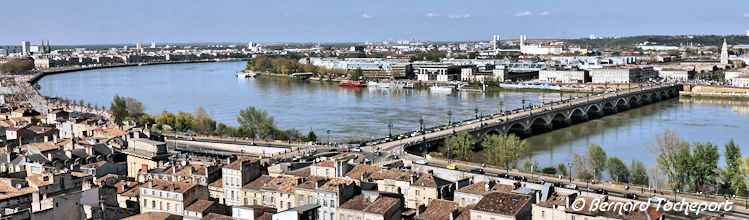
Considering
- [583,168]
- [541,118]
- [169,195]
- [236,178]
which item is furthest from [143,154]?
[541,118]

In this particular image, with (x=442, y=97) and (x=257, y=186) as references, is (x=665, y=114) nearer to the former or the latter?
(x=442, y=97)

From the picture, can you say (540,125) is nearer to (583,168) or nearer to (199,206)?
(583,168)

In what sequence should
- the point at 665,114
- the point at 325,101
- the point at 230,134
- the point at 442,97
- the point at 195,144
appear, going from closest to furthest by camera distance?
the point at 195,144
the point at 230,134
the point at 665,114
the point at 325,101
the point at 442,97

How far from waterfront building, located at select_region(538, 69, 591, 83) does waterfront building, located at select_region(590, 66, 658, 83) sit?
0.51 meters

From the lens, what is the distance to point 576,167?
13594 millimetres

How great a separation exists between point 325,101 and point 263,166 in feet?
72.8

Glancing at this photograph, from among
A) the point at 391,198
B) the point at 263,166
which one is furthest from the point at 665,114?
the point at 391,198

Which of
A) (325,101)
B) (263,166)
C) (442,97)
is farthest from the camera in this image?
(442,97)

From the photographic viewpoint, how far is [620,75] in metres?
43.7

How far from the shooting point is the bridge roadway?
1828cm

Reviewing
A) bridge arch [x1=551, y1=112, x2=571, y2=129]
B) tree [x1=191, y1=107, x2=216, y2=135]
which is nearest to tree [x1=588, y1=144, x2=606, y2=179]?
tree [x1=191, y1=107, x2=216, y2=135]

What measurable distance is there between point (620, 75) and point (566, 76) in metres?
3.24

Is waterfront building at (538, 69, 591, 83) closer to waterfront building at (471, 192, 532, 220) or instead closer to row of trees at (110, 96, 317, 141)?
row of trees at (110, 96, 317, 141)

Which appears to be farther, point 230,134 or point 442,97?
point 442,97
